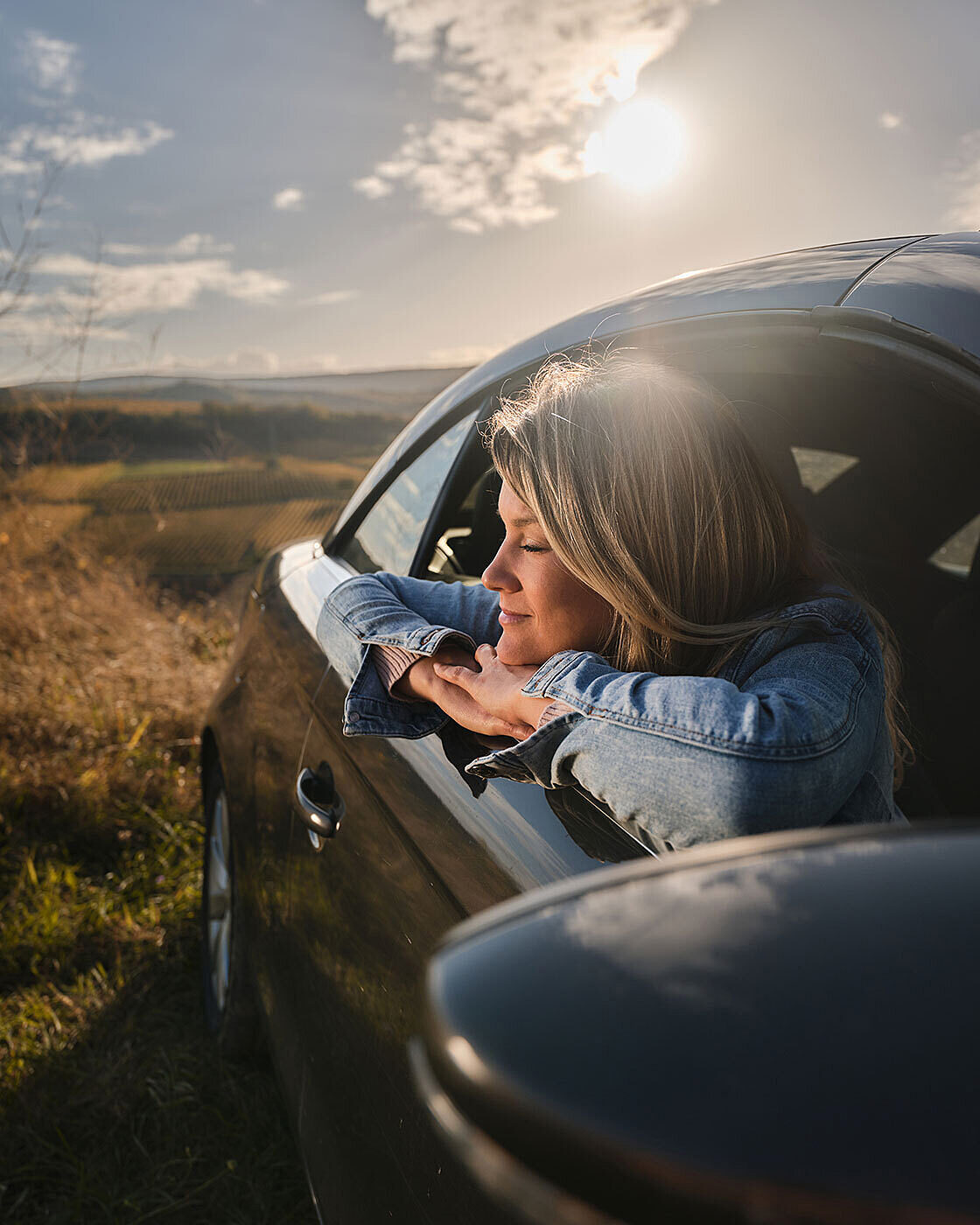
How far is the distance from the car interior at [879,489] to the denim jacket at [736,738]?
0.34 meters

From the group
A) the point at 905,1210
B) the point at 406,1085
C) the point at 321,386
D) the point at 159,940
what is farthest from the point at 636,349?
the point at 321,386

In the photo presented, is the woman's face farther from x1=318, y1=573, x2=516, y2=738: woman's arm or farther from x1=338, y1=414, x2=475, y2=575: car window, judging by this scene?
x1=338, y1=414, x2=475, y2=575: car window

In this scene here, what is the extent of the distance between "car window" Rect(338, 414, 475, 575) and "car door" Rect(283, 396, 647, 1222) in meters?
0.11

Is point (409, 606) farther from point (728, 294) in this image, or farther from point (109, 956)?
point (109, 956)

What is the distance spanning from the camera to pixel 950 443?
1.80 metres

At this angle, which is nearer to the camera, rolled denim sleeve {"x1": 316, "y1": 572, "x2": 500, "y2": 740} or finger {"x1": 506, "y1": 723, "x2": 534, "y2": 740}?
finger {"x1": 506, "y1": 723, "x2": 534, "y2": 740}

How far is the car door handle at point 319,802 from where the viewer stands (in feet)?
5.24

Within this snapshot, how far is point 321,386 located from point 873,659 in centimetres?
1032

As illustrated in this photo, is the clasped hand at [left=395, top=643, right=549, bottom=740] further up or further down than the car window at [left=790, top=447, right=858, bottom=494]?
further down

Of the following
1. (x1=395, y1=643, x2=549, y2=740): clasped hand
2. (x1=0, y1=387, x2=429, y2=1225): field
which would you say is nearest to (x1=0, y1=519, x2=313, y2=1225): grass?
(x1=0, y1=387, x2=429, y2=1225): field

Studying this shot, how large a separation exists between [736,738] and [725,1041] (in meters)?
0.48

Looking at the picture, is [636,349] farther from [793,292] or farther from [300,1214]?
[300,1214]

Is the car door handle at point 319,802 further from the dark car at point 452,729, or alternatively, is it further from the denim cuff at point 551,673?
the denim cuff at point 551,673

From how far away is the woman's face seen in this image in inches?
50.8
